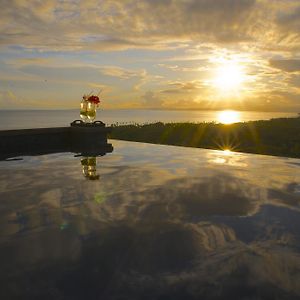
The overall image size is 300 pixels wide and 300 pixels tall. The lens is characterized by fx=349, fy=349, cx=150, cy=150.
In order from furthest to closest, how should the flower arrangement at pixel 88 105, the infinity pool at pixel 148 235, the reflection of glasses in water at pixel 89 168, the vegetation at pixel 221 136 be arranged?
the vegetation at pixel 221 136 < the flower arrangement at pixel 88 105 < the reflection of glasses in water at pixel 89 168 < the infinity pool at pixel 148 235

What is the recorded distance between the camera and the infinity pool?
301 centimetres

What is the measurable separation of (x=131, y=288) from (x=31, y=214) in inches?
96.2

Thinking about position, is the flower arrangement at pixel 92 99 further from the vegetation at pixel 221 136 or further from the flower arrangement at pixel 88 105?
the vegetation at pixel 221 136

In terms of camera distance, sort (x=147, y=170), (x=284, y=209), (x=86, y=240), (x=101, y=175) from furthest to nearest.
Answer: (x=147, y=170), (x=101, y=175), (x=284, y=209), (x=86, y=240)

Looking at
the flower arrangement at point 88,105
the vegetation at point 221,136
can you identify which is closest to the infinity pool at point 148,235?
the flower arrangement at point 88,105

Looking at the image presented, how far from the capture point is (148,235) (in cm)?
412

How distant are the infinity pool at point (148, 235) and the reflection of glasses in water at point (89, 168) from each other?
7 centimetres

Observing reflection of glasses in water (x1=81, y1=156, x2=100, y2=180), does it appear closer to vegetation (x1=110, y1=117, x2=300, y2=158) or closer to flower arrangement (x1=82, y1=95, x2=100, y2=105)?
flower arrangement (x1=82, y1=95, x2=100, y2=105)

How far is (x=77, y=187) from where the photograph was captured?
21.4ft

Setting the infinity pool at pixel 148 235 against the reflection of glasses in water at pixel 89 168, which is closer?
the infinity pool at pixel 148 235

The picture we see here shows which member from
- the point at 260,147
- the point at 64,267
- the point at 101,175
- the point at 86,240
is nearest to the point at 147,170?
the point at 101,175

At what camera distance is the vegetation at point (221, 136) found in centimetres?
1747

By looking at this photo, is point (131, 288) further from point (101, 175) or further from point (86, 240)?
point (101, 175)

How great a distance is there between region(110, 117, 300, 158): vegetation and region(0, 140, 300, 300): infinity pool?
→ 9.85 meters
